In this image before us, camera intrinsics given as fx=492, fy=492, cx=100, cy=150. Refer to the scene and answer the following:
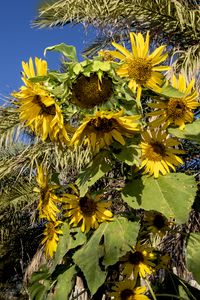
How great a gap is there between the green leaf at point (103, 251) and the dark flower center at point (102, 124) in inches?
6.1

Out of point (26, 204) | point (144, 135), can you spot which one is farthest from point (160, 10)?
point (144, 135)

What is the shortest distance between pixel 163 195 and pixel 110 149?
0.10 m

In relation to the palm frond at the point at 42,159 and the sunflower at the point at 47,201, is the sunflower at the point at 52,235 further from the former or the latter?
the palm frond at the point at 42,159

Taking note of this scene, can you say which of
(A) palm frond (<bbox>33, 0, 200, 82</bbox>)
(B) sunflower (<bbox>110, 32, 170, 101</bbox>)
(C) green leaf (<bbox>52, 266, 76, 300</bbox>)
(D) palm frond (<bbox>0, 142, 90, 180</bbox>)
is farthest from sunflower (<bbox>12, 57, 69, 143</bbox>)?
(D) palm frond (<bbox>0, 142, 90, 180</bbox>)

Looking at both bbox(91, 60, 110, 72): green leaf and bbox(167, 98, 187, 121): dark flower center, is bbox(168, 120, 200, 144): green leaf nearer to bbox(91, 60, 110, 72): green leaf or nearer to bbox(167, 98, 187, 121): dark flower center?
bbox(167, 98, 187, 121): dark flower center

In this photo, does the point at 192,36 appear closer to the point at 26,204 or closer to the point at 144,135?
the point at 26,204

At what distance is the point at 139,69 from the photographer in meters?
0.71

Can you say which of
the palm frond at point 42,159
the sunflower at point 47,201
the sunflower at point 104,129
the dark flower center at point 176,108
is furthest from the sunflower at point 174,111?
the palm frond at point 42,159

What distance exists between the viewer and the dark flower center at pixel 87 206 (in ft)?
2.67

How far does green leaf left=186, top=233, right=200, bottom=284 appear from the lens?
77 centimetres

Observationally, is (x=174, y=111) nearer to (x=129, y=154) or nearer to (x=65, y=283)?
(x=129, y=154)

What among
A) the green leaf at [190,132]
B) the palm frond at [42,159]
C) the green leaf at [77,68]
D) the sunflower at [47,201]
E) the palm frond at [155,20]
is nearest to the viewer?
the green leaf at [77,68]

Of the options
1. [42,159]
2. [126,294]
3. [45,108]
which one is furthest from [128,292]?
[42,159]

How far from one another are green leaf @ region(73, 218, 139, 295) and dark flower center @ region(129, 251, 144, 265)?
0.12m
